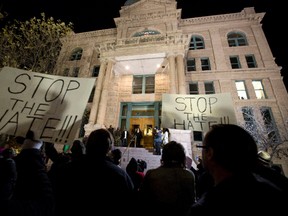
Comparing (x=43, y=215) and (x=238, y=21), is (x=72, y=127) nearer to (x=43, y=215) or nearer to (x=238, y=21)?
(x=43, y=215)

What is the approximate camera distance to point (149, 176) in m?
2.58

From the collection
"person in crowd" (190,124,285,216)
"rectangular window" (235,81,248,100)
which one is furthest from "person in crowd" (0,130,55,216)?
"rectangular window" (235,81,248,100)

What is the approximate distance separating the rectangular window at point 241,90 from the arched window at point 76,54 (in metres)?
21.0

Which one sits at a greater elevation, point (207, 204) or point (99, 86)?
point (99, 86)

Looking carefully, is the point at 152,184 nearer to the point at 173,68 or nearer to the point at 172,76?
the point at 172,76

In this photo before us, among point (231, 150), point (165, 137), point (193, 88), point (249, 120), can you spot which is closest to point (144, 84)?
point (193, 88)

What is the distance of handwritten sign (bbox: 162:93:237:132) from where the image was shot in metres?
5.03

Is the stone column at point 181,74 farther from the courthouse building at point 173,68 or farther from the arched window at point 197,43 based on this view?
the arched window at point 197,43

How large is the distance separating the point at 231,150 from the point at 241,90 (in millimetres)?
18980

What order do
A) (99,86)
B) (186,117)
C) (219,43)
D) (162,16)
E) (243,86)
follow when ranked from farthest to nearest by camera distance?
(162,16) < (219,43) < (243,86) < (99,86) < (186,117)

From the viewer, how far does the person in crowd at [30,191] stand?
42.1 inches

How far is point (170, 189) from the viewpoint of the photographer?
7.93ft

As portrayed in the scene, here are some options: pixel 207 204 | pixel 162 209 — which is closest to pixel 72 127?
pixel 162 209

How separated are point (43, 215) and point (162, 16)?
24282mm
